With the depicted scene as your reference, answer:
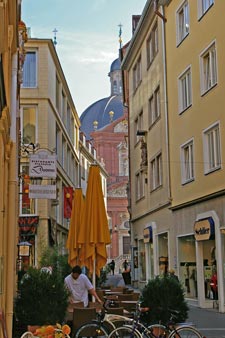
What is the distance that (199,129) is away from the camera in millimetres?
21359

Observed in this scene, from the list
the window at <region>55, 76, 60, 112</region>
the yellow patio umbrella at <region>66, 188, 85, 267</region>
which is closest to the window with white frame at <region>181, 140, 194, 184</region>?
the yellow patio umbrella at <region>66, 188, 85, 267</region>

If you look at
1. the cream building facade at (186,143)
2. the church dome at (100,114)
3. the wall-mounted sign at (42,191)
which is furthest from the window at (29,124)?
the church dome at (100,114)

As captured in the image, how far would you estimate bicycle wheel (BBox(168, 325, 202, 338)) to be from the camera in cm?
901

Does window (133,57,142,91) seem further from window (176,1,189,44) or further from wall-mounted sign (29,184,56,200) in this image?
wall-mounted sign (29,184,56,200)

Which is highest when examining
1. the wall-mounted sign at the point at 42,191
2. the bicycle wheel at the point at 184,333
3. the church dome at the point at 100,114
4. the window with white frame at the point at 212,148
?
the church dome at the point at 100,114

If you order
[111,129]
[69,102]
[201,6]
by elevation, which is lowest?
[201,6]

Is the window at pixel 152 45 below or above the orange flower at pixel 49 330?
above

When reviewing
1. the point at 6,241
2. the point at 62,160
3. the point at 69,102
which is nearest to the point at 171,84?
the point at 6,241

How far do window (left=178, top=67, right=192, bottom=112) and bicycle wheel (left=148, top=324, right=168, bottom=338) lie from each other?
47.6 feet

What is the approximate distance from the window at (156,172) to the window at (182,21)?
19.5ft

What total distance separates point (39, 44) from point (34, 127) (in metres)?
5.26

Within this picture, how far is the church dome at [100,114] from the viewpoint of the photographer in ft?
321

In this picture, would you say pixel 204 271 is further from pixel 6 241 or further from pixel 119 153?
pixel 119 153

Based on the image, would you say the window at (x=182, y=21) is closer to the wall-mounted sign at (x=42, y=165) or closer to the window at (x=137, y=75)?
the wall-mounted sign at (x=42, y=165)
